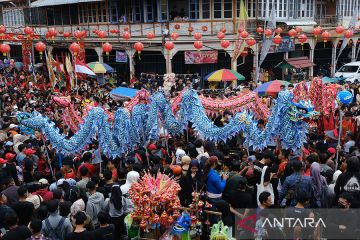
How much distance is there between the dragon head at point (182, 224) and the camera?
5848 millimetres

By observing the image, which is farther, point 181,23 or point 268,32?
point 181,23

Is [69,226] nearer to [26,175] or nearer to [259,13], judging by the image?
[26,175]

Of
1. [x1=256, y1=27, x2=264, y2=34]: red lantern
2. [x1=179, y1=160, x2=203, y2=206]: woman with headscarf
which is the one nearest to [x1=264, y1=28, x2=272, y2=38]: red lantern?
[x1=256, y1=27, x2=264, y2=34]: red lantern

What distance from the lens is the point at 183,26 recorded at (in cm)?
2205

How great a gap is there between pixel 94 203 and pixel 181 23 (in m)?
16.7

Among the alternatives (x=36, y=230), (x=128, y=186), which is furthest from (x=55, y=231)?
(x=128, y=186)

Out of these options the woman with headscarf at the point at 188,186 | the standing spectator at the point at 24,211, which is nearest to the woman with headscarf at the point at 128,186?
the woman with headscarf at the point at 188,186

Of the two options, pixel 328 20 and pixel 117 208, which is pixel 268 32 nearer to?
pixel 328 20

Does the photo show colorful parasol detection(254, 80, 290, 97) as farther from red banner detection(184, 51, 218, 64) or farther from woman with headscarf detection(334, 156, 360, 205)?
woman with headscarf detection(334, 156, 360, 205)

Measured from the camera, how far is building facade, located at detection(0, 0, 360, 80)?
22.0 meters

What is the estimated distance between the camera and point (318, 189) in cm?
661

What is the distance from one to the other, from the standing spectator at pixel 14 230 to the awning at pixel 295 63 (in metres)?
20.3

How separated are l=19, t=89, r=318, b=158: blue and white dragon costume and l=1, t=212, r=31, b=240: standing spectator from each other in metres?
3.86

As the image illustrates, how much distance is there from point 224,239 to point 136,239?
4.33 feet
